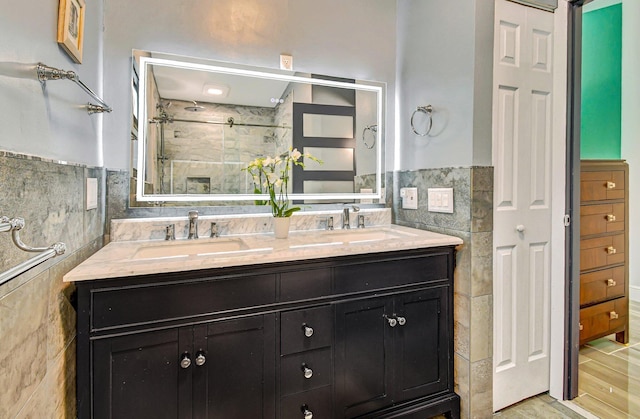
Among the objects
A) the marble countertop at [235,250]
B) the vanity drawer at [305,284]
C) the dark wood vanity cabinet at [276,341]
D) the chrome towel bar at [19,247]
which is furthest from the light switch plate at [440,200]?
the chrome towel bar at [19,247]

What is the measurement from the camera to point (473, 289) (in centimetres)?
157

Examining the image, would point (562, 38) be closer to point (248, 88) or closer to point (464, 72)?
point (464, 72)

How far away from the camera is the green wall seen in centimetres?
310

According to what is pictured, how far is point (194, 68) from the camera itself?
170 cm

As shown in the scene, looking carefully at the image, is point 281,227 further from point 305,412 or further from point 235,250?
point 305,412

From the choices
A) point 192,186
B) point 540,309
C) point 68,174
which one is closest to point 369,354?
point 540,309

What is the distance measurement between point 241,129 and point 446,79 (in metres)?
1.10

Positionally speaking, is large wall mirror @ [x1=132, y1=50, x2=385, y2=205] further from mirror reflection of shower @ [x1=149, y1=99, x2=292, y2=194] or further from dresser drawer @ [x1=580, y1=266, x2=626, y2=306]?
dresser drawer @ [x1=580, y1=266, x2=626, y2=306]

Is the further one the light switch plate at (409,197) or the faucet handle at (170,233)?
the light switch plate at (409,197)

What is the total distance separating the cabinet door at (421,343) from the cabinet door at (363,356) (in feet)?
0.18

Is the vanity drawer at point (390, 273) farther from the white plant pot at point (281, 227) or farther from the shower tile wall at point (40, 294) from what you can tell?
the shower tile wall at point (40, 294)

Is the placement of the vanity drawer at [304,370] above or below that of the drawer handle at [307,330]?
below

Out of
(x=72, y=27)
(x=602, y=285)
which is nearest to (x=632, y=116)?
(x=602, y=285)

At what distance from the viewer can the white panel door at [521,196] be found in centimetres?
A: 161
